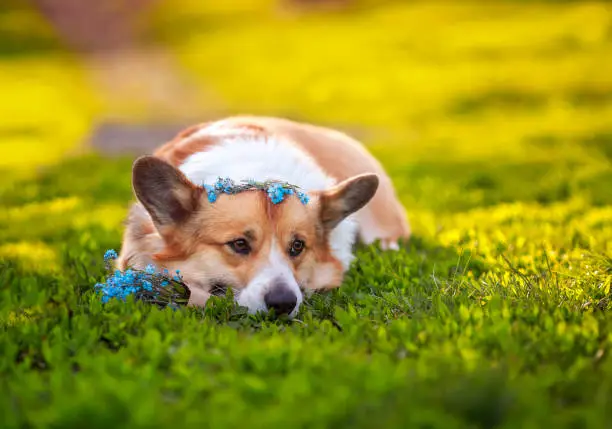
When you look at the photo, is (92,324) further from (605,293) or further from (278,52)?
(278,52)

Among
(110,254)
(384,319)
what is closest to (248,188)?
(110,254)

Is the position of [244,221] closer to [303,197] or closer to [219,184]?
[219,184]

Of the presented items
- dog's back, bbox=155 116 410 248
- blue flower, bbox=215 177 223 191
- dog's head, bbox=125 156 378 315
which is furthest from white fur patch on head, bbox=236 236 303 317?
dog's back, bbox=155 116 410 248

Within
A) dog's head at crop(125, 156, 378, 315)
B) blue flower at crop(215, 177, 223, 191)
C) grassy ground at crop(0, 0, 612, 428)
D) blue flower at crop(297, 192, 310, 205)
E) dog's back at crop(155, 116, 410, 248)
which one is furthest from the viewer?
dog's back at crop(155, 116, 410, 248)

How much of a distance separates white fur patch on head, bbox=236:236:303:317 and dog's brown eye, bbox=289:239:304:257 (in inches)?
8.3

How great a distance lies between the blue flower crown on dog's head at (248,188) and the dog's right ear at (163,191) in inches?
3.7

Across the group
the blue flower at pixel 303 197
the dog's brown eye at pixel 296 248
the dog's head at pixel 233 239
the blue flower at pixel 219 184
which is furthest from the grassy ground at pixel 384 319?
the blue flower at pixel 219 184

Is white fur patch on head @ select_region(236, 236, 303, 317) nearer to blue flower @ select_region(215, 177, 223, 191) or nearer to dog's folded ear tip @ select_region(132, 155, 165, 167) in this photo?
blue flower @ select_region(215, 177, 223, 191)

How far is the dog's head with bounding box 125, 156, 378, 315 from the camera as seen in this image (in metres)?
4.06

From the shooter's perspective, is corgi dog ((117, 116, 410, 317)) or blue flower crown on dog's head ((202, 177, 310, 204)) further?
blue flower crown on dog's head ((202, 177, 310, 204))

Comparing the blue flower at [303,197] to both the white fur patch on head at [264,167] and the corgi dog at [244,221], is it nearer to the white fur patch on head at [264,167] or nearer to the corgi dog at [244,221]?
the corgi dog at [244,221]

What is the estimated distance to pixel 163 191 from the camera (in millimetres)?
4277

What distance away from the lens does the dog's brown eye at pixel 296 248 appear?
4.35 meters

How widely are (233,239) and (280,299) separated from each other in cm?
48
